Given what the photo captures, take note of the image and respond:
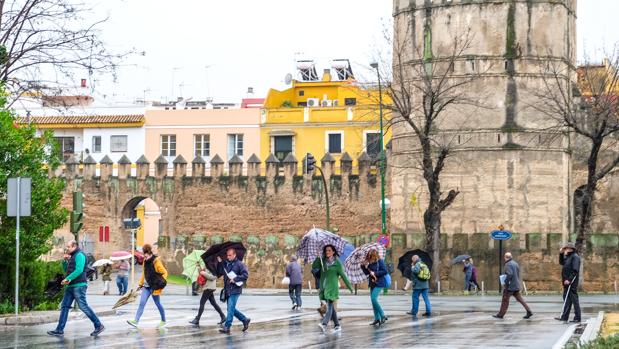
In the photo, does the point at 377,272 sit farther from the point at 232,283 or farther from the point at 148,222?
the point at 148,222

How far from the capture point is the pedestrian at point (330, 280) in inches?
982

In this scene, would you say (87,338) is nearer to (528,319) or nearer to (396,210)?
(528,319)

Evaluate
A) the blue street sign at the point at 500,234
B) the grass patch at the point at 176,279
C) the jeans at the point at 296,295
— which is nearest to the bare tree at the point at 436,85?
the blue street sign at the point at 500,234

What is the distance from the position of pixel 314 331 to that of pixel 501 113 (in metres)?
29.6

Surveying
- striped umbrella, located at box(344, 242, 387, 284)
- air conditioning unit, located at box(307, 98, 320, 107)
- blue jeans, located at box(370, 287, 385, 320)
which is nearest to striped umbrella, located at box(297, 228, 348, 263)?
striped umbrella, located at box(344, 242, 387, 284)

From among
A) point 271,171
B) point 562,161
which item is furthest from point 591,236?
point 271,171

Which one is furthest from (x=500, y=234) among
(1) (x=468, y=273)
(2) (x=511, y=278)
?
(2) (x=511, y=278)

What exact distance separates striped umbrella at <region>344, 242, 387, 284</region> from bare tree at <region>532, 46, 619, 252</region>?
21.0 metres

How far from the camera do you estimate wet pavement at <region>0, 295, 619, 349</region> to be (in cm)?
2180

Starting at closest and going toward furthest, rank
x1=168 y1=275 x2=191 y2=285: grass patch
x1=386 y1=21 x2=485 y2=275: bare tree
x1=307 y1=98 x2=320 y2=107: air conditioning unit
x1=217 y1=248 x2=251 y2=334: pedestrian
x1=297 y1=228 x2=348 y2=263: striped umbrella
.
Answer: x1=217 y1=248 x2=251 y2=334: pedestrian < x1=297 y1=228 x2=348 y2=263: striped umbrella < x1=386 y1=21 x2=485 y2=275: bare tree < x1=168 y1=275 x2=191 y2=285: grass patch < x1=307 y1=98 x2=320 y2=107: air conditioning unit

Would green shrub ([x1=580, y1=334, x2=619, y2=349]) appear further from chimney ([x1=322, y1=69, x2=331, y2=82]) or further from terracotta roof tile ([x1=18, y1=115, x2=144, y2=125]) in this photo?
chimney ([x1=322, y1=69, x2=331, y2=82])

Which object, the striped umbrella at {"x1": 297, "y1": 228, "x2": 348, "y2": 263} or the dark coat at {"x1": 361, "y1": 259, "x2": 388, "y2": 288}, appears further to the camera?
the dark coat at {"x1": 361, "y1": 259, "x2": 388, "y2": 288}

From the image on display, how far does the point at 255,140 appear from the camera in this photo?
82000 millimetres

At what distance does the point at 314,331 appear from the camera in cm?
2503
